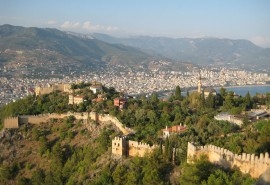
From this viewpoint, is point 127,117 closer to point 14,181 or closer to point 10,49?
point 14,181

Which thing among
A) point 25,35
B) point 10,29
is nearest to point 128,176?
point 25,35

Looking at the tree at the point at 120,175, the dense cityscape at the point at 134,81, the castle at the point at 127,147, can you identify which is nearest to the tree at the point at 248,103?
the castle at the point at 127,147

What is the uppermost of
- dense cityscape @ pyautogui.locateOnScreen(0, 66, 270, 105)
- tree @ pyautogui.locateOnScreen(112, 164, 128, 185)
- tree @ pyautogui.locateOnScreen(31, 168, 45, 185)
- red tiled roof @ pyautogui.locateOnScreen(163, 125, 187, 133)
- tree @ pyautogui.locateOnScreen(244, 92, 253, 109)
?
tree @ pyautogui.locateOnScreen(244, 92, 253, 109)

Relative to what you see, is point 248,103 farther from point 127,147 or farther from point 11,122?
point 11,122

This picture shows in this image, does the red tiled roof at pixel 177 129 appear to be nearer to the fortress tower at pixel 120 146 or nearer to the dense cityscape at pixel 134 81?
the fortress tower at pixel 120 146

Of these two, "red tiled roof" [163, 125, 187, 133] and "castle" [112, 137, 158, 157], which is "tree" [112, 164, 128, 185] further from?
"red tiled roof" [163, 125, 187, 133]

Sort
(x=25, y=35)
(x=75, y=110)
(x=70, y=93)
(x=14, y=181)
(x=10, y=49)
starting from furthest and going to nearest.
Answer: (x=25, y=35)
(x=10, y=49)
(x=70, y=93)
(x=75, y=110)
(x=14, y=181)

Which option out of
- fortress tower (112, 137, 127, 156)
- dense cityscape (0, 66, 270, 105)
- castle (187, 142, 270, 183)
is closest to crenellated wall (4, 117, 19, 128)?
fortress tower (112, 137, 127, 156)
